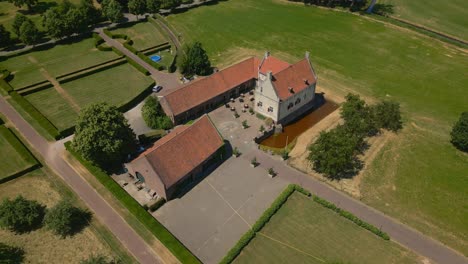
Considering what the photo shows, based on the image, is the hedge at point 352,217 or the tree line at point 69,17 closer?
the hedge at point 352,217

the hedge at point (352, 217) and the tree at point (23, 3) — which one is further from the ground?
the tree at point (23, 3)

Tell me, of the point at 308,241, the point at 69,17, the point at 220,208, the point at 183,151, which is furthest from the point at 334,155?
the point at 69,17

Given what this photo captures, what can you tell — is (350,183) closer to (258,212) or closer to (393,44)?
(258,212)

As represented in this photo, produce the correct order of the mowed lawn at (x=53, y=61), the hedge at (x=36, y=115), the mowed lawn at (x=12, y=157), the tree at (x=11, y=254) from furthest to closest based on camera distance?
the mowed lawn at (x=53, y=61)
the hedge at (x=36, y=115)
the mowed lawn at (x=12, y=157)
the tree at (x=11, y=254)

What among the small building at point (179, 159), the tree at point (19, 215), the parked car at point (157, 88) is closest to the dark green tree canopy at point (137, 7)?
the parked car at point (157, 88)

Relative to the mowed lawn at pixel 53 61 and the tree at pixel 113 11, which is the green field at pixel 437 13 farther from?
the mowed lawn at pixel 53 61

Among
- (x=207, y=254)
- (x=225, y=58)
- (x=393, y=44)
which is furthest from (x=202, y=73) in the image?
(x=393, y=44)
